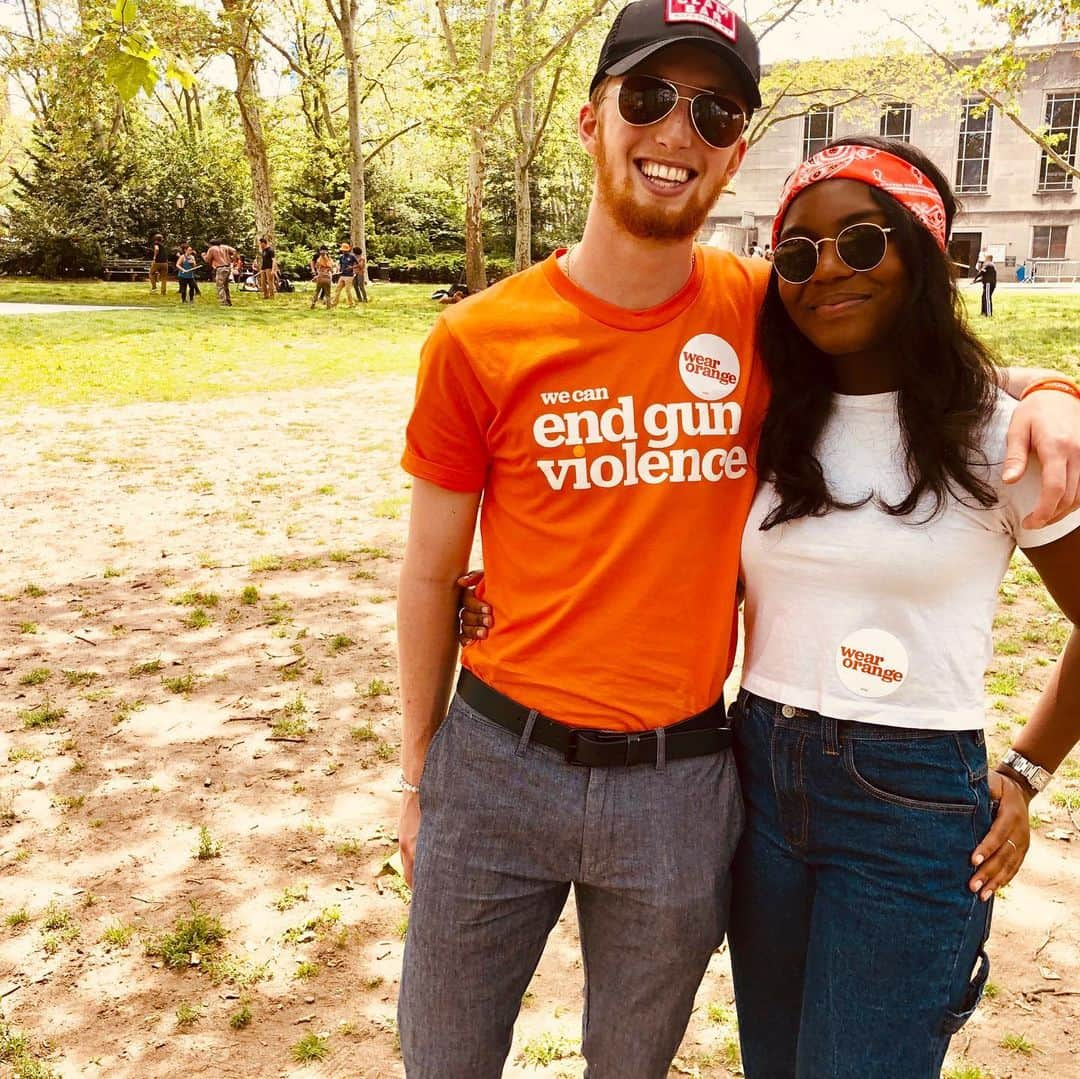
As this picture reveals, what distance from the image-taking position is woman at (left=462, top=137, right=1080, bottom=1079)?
192cm

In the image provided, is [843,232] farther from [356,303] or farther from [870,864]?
[356,303]

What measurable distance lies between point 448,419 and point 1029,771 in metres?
1.43

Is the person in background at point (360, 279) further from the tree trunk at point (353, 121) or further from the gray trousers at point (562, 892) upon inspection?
the gray trousers at point (562, 892)

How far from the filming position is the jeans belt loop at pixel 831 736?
1.97m

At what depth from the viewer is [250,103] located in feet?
90.0

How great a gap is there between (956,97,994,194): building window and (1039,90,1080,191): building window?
2.66 m

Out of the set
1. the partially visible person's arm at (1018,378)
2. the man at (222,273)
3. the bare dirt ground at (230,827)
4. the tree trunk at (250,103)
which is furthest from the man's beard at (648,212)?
the man at (222,273)

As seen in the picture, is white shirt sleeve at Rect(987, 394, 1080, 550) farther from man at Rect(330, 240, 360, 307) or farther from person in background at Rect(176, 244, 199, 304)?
person in background at Rect(176, 244, 199, 304)

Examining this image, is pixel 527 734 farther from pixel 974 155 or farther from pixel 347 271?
pixel 974 155

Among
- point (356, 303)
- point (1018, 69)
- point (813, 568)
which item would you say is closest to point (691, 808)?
point (813, 568)

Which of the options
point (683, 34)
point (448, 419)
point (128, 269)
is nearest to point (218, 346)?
point (448, 419)

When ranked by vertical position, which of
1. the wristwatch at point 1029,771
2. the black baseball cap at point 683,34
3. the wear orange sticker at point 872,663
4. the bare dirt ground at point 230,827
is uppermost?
the black baseball cap at point 683,34

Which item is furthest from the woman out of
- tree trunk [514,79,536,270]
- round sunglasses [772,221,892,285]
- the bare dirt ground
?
tree trunk [514,79,536,270]

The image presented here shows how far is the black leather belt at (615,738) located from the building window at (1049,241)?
58352 mm
